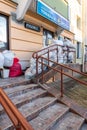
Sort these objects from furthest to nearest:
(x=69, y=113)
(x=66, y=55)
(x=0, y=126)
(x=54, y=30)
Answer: (x=54, y=30), (x=66, y=55), (x=69, y=113), (x=0, y=126)

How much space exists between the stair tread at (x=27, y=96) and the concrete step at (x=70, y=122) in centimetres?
87

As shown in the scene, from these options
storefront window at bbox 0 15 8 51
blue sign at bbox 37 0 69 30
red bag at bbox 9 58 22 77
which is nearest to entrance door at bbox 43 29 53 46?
blue sign at bbox 37 0 69 30

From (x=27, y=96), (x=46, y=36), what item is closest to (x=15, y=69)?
(x=27, y=96)

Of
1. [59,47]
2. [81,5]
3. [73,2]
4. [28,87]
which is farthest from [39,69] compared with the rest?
[81,5]

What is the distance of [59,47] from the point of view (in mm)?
7215

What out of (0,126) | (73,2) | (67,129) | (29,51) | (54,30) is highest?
(73,2)

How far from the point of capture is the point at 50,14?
7648mm

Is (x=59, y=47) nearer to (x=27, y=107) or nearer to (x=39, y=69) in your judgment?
(x=39, y=69)

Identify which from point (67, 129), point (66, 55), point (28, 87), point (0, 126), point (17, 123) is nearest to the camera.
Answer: point (17, 123)

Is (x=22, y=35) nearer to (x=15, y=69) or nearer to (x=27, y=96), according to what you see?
(x=15, y=69)

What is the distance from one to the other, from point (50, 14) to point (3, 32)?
2323 mm

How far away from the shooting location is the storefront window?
6.21 meters

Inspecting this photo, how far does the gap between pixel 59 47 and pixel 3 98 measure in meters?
5.43

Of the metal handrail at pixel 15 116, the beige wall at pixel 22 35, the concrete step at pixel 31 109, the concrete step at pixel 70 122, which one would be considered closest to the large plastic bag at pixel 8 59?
the beige wall at pixel 22 35
